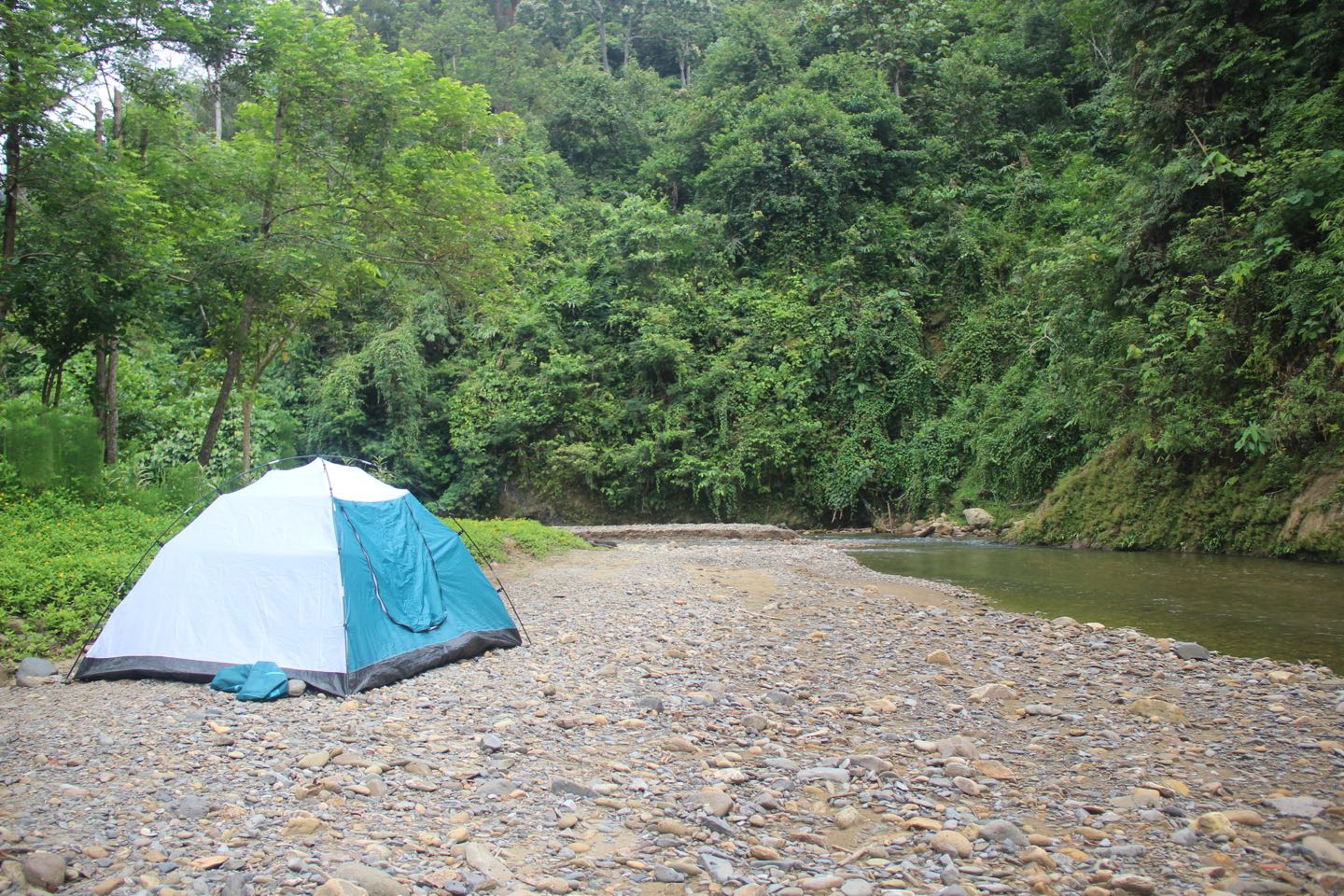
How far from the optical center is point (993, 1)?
2995cm

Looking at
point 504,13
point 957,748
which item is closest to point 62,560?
point 957,748

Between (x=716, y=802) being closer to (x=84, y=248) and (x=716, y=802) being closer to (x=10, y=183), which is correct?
(x=84, y=248)

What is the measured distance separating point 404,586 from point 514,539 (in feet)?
25.8

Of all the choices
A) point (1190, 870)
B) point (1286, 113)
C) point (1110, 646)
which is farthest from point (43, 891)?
point (1286, 113)

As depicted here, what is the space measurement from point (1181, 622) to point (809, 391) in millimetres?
15076

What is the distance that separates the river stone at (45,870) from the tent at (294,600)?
8.79ft

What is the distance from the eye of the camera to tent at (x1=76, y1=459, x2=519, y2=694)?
6.41 m

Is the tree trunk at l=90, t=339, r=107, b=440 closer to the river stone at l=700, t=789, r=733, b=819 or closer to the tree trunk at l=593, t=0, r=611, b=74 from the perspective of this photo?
the river stone at l=700, t=789, r=733, b=819

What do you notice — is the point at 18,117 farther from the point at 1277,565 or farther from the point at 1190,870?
the point at 1277,565

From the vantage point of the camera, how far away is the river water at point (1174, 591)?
8.04 metres

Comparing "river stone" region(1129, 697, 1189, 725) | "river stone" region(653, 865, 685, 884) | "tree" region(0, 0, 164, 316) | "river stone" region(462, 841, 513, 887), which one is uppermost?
"tree" region(0, 0, 164, 316)

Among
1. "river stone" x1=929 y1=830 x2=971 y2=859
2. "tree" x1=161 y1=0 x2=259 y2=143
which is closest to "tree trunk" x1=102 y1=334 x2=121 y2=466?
"tree" x1=161 y1=0 x2=259 y2=143

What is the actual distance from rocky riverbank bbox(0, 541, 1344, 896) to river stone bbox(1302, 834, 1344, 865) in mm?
13

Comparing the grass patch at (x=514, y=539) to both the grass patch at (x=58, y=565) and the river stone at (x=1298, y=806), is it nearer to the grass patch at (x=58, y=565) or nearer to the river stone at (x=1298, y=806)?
the grass patch at (x=58, y=565)
